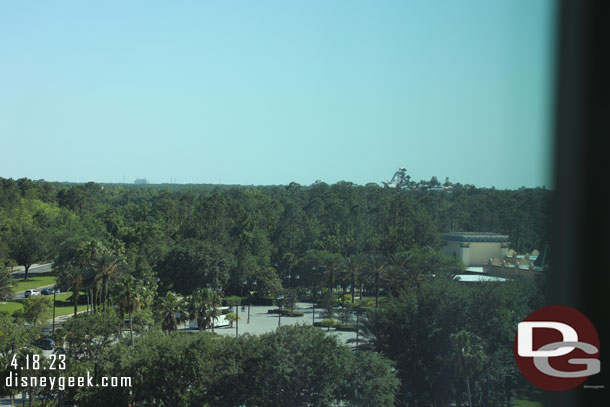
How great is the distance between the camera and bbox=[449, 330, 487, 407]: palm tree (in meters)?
13.4

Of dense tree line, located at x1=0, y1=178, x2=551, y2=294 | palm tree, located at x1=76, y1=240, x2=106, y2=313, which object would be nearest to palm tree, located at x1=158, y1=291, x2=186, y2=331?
palm tree, located at x1=76, y1=240, x2=106, y2=313

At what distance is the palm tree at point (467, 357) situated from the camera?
1337 centimetres

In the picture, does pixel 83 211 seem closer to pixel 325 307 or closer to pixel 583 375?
pixel 325 307

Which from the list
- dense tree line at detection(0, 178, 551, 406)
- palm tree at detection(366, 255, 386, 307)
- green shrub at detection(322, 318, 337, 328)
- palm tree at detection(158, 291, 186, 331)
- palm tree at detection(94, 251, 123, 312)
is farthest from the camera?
palm tree at detection(366, 255, 386, 307)

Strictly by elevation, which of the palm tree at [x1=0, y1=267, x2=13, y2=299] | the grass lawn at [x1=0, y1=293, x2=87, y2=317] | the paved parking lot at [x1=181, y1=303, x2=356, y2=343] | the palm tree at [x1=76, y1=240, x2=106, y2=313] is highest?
the palm tree at [x1=76, y1=240, x2=106, y2=313]

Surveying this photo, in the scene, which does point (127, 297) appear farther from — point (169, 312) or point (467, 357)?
point (467, 357)

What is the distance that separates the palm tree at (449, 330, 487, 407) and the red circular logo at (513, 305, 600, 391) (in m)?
6.85

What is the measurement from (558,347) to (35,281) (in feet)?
114

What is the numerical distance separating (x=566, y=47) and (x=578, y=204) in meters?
1.54

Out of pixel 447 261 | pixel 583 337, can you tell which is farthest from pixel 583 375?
pixel 447 261

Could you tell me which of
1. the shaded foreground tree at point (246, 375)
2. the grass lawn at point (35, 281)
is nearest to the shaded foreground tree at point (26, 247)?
the grass lawn at point (35, 281)

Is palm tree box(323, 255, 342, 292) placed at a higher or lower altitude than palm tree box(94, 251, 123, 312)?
lower

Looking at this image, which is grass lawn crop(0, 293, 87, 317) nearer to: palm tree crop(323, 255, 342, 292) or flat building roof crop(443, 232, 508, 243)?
palm tree crop(323, 255, 342, 292)

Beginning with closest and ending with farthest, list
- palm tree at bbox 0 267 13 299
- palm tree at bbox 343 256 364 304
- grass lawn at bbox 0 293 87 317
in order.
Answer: palm tree at bbox 0 267 13 299 → grass lawn at bbox 0 293 87 317 → palm tree at bbox 343 256 364 304
